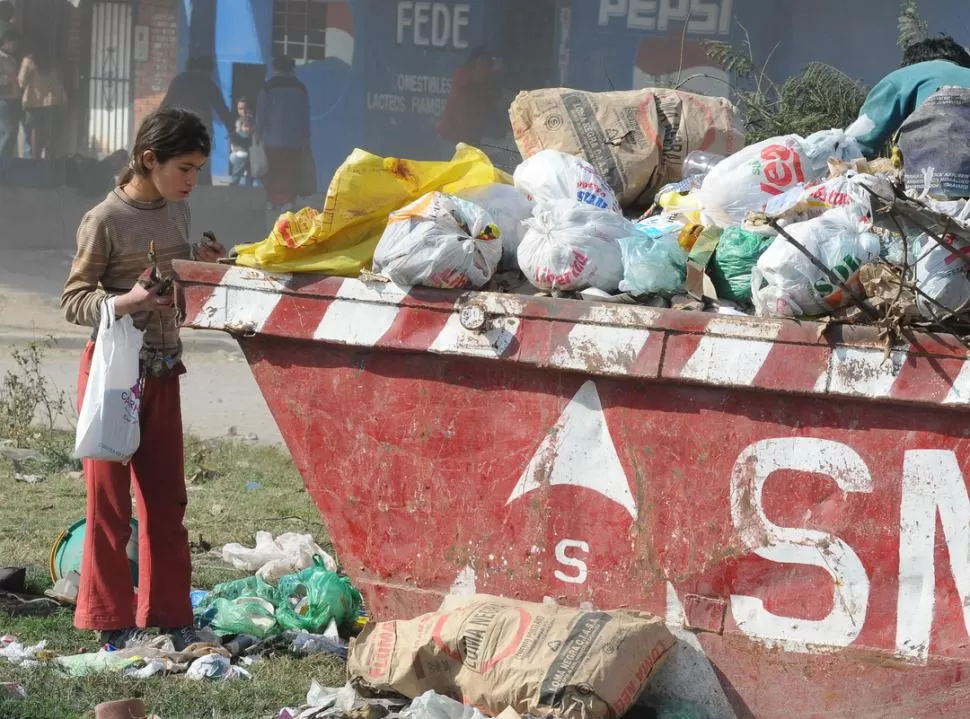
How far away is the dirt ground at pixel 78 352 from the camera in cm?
719

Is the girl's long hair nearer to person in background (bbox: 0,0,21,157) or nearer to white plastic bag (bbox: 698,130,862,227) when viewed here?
white plastic bag (bbox: 698,130,862,227)

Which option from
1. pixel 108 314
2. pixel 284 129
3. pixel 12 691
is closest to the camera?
pixel 12 691

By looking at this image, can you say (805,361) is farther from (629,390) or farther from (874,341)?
(629,390)

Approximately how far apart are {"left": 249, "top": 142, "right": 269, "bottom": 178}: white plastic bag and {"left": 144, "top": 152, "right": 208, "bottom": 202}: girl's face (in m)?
10.4

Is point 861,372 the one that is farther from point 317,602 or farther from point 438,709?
point 317,602

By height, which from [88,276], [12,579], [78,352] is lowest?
[78,352]

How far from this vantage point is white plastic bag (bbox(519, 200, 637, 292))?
308cm

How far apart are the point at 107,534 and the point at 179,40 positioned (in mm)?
11199

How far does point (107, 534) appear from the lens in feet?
11.5

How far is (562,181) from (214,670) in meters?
1.56

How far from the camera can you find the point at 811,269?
282 centimetres

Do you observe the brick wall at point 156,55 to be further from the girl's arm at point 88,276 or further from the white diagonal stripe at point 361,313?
the white diagonal stripe at point 361,313

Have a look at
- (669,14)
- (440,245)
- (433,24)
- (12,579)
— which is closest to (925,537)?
(440,245)

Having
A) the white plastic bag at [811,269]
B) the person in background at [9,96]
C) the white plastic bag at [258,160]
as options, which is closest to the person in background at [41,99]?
the person in background at [9,96]
